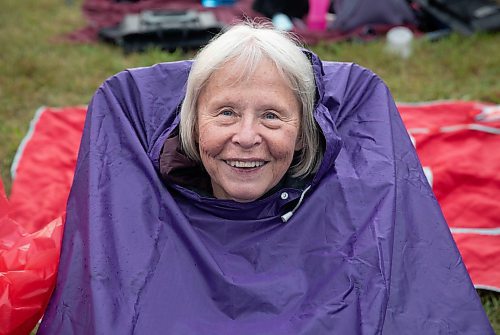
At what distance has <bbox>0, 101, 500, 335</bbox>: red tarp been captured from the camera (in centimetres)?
237

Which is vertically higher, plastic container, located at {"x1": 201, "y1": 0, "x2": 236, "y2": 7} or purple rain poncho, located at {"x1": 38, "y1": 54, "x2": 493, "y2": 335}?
purple rain poncho, located at {"x1": 38, "y1": 54, "x2": 493, "y2": 335}

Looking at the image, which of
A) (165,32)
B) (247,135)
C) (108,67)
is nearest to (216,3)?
(165,32)

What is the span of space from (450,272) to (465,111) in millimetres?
2345

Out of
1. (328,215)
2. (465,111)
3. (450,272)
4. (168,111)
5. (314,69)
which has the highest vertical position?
(314,69)

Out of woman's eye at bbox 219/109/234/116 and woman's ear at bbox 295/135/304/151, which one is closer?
woman's eye at bbox 219/109/234/116

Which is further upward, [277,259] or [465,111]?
[277,259]

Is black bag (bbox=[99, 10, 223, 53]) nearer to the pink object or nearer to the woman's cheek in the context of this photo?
the pink object

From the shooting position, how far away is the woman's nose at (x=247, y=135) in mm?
2209

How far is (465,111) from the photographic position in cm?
446

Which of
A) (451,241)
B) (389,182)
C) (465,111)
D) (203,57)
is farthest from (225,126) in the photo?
(465,111)

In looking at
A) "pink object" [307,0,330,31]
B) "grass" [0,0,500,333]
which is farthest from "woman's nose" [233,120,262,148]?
"pink object" [307,0,330,31]

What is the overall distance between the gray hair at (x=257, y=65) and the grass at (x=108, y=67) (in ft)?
7.42

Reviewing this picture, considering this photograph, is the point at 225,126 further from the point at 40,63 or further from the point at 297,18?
the point at 297,18

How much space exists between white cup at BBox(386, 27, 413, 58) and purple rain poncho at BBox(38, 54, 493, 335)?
3290mm
